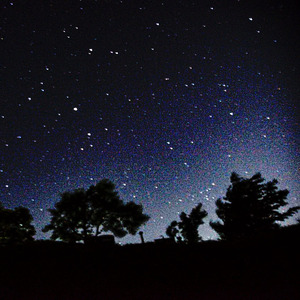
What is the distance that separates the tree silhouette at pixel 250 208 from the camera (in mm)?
26172

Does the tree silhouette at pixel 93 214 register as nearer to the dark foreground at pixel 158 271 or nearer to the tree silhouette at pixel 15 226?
the tree silhouette at pixel 15 226

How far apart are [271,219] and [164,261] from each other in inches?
986

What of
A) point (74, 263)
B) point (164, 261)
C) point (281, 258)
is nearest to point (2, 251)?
point (74, 263)

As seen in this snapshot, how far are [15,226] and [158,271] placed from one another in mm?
32330

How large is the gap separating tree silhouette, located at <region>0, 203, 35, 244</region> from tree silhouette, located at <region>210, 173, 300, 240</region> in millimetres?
29316

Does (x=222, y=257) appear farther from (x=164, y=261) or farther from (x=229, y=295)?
(x=164, y=261)

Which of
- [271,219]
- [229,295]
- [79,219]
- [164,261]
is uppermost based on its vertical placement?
[79,219]

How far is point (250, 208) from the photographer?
26.8 m

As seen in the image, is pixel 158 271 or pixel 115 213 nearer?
pixel 158 271

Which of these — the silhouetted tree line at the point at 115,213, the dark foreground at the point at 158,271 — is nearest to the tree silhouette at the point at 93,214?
the silhouetted tree line at the point at 115,213

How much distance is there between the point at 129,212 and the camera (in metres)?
33.1

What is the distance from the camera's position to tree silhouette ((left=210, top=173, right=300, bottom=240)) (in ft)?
85.9

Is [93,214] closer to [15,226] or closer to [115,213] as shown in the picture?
[115,213]

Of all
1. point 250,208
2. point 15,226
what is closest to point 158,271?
point 250,208
